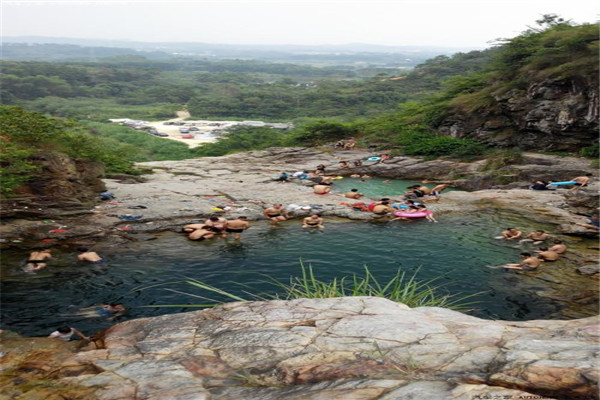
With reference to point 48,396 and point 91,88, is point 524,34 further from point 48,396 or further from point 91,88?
point 91,88

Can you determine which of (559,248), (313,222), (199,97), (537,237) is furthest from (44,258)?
(199,97)

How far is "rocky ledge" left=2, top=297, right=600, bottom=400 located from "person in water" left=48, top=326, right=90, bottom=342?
753 millimetres

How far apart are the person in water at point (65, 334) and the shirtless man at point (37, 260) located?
166 inches

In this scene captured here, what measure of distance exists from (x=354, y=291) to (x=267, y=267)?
5638 mm

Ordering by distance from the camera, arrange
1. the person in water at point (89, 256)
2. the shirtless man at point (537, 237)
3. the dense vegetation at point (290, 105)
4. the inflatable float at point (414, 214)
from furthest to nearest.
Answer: the dense vegetation at point (290, 105)
the inflatable float at point (414, 214)
the shirtless man at point (537, 237)
the person in water at point (89, 256)

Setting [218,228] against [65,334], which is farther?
[218,228]

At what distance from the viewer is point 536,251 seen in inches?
582

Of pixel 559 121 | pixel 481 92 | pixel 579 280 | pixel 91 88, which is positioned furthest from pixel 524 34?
pixel 91 88

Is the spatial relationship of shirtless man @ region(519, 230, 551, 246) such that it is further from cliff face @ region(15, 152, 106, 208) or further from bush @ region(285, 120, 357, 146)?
bush @ region(285, 120, 357, 146)

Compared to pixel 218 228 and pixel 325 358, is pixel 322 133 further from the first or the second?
pixel 325 358

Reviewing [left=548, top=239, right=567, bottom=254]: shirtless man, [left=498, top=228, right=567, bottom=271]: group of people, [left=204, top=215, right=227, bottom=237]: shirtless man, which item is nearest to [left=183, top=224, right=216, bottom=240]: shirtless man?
[left=204, top=215, right=227, bottom=237]: shirtless man

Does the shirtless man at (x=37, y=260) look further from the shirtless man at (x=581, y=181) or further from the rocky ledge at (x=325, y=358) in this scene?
the shirtless man at (x=581, y=181)

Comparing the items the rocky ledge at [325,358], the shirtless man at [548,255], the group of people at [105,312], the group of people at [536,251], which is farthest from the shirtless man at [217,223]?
the shirtless man at [548,255]

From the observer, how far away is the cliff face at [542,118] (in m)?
26.0
